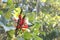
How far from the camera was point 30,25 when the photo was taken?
94 centimetres

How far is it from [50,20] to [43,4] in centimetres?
38

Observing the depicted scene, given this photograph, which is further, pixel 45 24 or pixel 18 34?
pixel 45 24

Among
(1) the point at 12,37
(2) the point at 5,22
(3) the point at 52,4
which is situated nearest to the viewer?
(2) the point at 5,22

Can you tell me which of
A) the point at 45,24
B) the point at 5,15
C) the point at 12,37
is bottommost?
the point at 45,24

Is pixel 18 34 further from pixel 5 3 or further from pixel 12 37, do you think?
pixel 5 3

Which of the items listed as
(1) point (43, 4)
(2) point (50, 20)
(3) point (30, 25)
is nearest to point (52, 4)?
(1) point (43, 4)

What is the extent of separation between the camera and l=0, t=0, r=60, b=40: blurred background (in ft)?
2.59

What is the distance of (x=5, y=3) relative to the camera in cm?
84

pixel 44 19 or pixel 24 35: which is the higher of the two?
pixel 24 35

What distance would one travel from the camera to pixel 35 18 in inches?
49.6

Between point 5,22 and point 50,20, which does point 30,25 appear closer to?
point 5,22

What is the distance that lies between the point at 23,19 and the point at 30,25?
14 centimetres

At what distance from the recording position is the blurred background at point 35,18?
31.1 inches

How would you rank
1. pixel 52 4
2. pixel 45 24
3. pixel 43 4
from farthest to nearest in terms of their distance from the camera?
pixel 52 4 → pixel 43 4 → pixel 45 24
